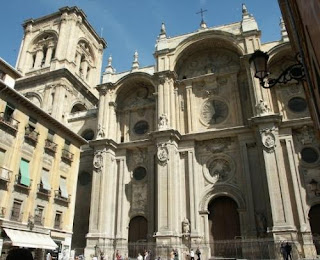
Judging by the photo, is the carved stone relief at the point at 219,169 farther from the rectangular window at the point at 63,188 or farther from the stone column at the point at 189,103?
the rectangular window at the point at 63,188

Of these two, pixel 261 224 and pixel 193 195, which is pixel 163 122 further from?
pixel 261 224

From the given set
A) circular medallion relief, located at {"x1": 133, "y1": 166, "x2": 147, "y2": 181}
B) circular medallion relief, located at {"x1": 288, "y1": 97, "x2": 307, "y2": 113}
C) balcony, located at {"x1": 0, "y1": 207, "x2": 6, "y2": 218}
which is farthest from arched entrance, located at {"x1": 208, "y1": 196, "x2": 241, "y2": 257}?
balcony, located at {"x1": 0, "y1": 207, "x2": 6, "y2": 218}

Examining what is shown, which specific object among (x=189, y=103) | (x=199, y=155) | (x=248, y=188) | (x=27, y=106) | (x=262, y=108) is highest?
(x=189, y=103)

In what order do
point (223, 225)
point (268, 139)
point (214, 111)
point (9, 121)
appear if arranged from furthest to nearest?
1. point (214, 111)
2. point (223, 225)
3. point (268, 139)
4. point (9, 121)

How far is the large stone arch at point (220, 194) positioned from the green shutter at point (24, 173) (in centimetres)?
1139

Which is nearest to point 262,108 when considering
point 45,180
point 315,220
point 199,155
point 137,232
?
point 199,155

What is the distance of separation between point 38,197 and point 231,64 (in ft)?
59.3

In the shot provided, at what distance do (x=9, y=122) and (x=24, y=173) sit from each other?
10.0 ft

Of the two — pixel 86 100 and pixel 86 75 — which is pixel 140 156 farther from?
pixel 86 75

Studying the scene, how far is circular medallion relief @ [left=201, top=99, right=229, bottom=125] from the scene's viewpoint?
25047 mm

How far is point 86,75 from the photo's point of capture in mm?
40750

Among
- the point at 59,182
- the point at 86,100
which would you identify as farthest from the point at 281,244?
the point at 86,100

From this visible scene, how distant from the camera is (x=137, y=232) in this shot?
2344cm

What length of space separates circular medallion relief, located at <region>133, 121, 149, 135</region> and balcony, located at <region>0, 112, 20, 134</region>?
415 inches
